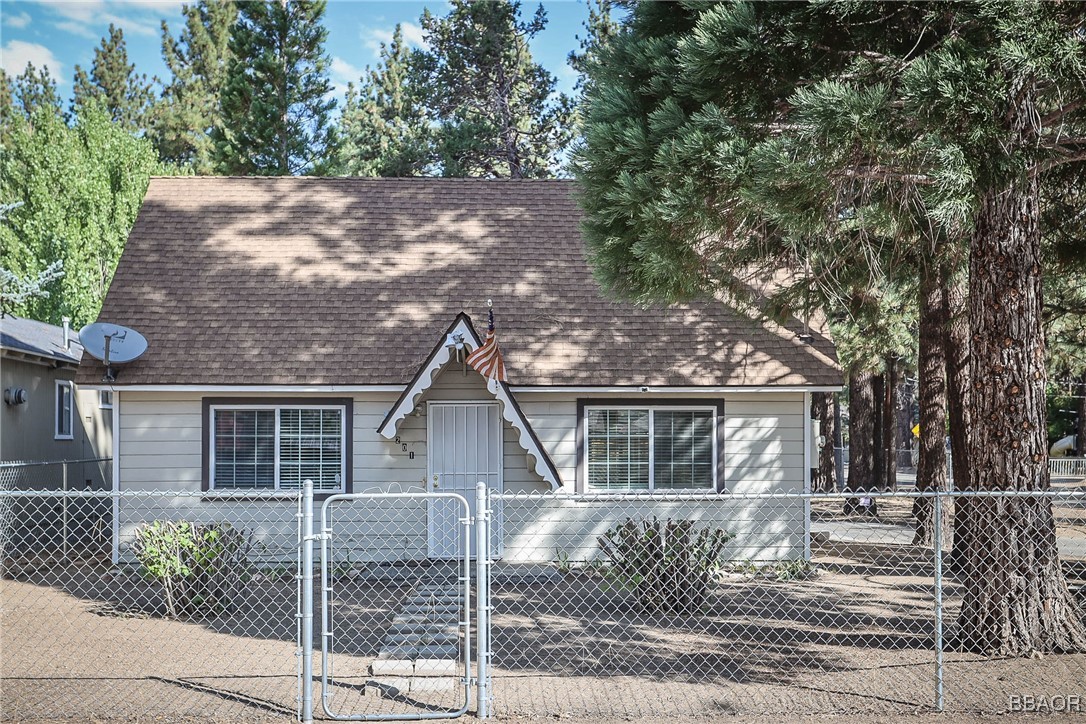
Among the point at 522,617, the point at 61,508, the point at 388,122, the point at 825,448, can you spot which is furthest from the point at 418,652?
the point at 388,122

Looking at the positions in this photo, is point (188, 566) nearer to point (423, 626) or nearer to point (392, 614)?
point (392, 614)

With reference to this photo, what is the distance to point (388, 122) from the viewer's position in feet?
135

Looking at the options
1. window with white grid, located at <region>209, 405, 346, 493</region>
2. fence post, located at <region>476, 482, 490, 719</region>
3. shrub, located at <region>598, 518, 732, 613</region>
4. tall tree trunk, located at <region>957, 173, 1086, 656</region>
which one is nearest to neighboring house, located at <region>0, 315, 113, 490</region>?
window with white grid, located at <region>209, 405, 346, 493</region>

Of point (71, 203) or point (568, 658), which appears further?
point (71, 203)

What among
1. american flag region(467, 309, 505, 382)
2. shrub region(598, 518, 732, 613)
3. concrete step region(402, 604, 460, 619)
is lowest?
concrete step region(402, 604, 460, 619)

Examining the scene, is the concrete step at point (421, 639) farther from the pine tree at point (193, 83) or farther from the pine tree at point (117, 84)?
the pine tree at point (117, 84)

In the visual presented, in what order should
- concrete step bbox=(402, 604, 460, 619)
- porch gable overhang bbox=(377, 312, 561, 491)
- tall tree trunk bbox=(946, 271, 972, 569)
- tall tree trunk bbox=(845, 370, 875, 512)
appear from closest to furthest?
1. concrete step bbox=(402, 604, 460, 619)
2. porch gable overhang bbox=(377, 312, 561, 491)
3. tall tree trunk bbox=(946, 271, 972, 569)
4. tall tree trunk bbox=(845, 370, 875, 512)

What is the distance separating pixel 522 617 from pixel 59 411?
49.2ft

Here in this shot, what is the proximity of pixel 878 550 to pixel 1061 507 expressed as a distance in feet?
41.6

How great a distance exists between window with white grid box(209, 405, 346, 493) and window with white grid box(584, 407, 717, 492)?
12.2 ft

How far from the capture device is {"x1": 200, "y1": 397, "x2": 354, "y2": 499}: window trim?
13234 mm

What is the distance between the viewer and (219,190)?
16453mm

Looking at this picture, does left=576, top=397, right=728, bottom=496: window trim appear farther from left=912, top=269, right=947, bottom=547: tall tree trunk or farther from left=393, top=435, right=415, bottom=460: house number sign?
left=912, top=269, right=947, bottom=547: tall tree trunk

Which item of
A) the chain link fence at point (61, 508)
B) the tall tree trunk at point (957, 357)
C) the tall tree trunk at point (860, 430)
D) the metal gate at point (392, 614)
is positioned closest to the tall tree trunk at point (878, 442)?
the tall tree trunk at point (860, 430)
